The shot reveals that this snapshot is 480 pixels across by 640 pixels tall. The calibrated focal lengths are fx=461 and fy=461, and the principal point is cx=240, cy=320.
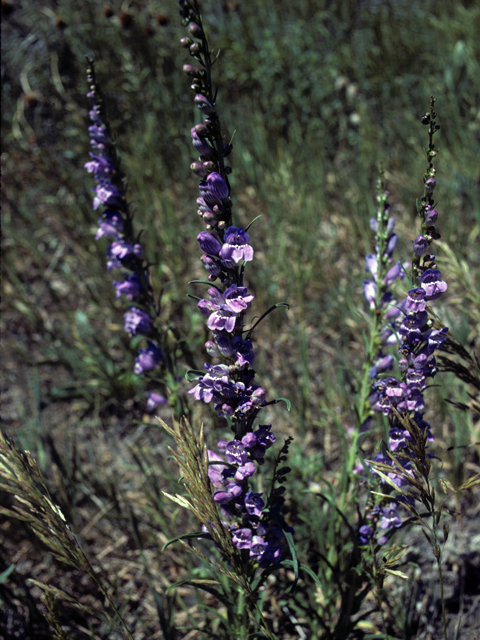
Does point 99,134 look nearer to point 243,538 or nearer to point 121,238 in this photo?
point 121,238

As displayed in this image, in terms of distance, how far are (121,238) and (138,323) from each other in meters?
0.46

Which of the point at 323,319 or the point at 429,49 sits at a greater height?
the point at 429,49

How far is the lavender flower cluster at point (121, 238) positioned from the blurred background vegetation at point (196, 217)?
1.57 feet

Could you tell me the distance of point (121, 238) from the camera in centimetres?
244

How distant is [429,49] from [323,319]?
464 centimetres

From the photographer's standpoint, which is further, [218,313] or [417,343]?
[417,343]

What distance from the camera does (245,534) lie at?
63.6 inches

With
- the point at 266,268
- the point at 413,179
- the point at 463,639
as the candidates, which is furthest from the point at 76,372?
the point at 413,179

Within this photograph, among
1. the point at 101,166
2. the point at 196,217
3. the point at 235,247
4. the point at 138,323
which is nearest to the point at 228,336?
the point at 235,247

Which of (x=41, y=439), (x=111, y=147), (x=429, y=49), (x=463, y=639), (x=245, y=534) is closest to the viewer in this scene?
(x=245, y=534)

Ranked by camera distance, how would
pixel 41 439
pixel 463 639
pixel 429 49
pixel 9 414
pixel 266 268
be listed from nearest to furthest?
pixel 463 639 < pixel 41 439 < pixel 9 414 < pixel 266 268 < pixel 429 49

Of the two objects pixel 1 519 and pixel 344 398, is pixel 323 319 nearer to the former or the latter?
pixel 344 398

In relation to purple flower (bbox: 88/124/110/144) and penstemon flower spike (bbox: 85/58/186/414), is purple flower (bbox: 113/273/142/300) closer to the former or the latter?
penstemon flower spike (bbox: 85/58/186/414)

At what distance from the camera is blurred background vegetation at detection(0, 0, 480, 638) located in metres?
2.96
